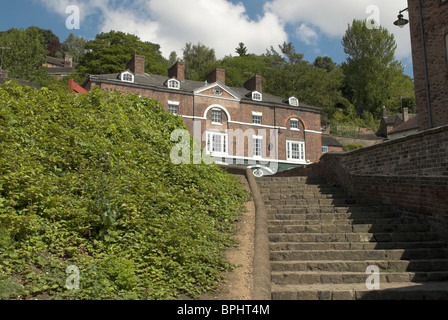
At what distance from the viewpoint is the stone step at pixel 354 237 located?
8.20 meters

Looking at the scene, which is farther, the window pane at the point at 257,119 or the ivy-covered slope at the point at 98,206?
the window pane at the point at 257,119

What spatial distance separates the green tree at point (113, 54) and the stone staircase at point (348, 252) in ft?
146

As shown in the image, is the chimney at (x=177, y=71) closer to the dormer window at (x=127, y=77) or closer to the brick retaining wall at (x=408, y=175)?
the dormer window at (x=127, y=77)

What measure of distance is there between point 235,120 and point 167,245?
94.0 feet

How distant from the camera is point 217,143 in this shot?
33.3 meters

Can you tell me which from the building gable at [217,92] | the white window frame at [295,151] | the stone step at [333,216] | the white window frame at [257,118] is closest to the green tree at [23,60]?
the building gable at [217,92]

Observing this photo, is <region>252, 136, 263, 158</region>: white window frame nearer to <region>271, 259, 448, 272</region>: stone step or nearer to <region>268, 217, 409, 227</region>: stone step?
<region>268, 217, 409, 227</region>: stone step

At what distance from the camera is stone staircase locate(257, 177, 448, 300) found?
6117 millimetres

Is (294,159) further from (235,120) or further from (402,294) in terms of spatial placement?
(402,294)

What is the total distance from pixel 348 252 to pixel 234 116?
2765cm

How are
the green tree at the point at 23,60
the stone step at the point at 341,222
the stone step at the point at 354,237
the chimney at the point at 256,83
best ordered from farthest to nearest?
the green tree at the point at 23,60
the chimney at the point at 256,83
the stone step at the point at 341,222
the stone step at the point at 354,237

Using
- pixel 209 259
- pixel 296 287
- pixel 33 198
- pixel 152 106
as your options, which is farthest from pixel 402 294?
pixel 152 106

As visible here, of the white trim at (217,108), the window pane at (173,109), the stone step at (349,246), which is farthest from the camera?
the white trim at (217,108)

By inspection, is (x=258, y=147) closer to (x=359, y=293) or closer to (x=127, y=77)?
(x=127, y=77)
